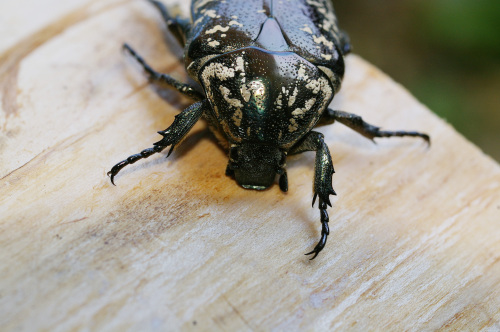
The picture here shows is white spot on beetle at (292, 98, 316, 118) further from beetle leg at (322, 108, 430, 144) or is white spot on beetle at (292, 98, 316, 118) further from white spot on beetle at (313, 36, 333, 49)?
white spot on beetle at (313, 36, 333, 49)

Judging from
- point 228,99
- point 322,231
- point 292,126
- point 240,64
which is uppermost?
point 240,64

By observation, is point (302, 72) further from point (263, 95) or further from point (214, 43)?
point (214, 43)

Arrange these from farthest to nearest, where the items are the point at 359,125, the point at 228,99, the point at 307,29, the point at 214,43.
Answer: the point at 359,125 → the point at 307,29 → the point at 214,43 → the point at 228,99

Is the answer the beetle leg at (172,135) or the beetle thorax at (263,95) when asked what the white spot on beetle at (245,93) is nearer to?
the beetle thorax at (263,95)

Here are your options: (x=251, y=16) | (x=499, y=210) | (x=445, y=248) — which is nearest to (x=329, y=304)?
(x=445, y=248)

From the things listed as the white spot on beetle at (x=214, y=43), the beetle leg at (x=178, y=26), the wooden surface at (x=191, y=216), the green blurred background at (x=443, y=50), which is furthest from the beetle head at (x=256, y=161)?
the green blurred background at (x=443, y=50)

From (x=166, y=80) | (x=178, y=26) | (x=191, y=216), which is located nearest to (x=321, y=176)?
(x=191, y=216)
